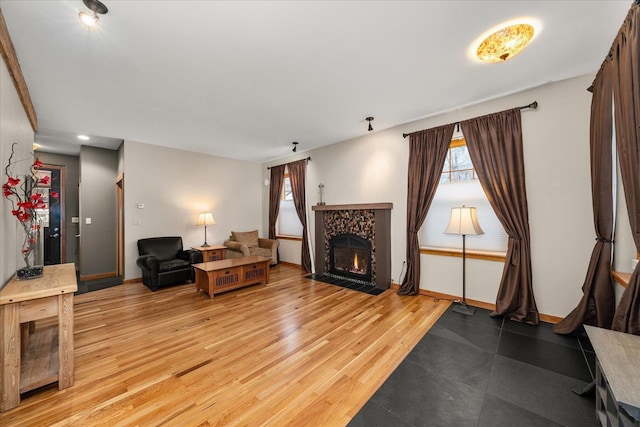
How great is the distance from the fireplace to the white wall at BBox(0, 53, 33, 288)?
4.07 metres

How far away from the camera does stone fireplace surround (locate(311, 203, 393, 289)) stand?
409cm

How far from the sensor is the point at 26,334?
2.17m

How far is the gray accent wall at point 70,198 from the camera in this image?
5375 mm

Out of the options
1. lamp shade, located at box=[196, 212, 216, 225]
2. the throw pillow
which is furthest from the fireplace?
lamp shade, located at box=[196, 212, 216, 225]

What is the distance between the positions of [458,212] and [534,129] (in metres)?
1.27

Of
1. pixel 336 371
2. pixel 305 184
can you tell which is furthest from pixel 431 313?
pixel 305 184

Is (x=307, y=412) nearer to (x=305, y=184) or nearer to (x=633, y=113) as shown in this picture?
(x=633, y=113)

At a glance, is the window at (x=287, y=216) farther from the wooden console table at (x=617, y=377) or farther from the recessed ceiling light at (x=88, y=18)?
the wooden console table at (x=617, y=377)

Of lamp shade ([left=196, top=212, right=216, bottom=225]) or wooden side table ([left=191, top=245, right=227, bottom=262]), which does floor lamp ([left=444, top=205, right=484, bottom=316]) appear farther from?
lamp shade ([left=196, top=212, right=216, bottom=225])

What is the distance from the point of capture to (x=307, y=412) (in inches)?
62.2

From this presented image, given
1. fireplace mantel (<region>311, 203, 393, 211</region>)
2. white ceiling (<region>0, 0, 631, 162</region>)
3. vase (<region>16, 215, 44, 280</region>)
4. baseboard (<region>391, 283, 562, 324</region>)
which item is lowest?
baseboard (<region>391, 283, 562, 324</region>)

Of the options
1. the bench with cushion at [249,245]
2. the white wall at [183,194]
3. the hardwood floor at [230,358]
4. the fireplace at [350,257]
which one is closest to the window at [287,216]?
the bench with cushion at [249,245]

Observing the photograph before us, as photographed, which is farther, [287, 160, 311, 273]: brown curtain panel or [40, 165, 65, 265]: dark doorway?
[287, 160, 311, 273]: brown curtain panel

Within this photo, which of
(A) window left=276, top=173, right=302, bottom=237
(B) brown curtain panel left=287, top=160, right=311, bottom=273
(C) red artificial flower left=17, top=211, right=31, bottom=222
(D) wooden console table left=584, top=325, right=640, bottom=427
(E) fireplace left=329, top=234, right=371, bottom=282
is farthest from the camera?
(A) window left=276, top=173, right=302, bottom=237
